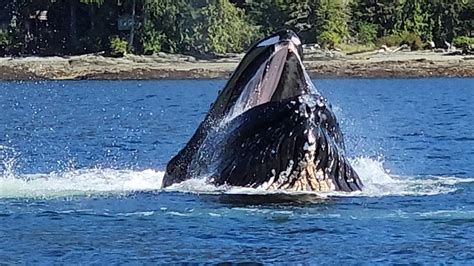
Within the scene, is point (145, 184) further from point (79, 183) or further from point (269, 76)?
point (269, 76)

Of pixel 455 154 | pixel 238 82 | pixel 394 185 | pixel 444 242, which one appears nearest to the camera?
pixel 444 242

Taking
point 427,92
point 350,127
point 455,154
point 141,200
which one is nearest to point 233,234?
point 141,200

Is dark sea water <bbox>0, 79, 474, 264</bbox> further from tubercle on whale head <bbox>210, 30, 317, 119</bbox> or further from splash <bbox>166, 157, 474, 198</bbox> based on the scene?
tubercle on whale head <bbox>210, 30, 317, 119</bbox>

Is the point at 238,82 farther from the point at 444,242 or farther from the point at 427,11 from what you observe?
the point at 427,11

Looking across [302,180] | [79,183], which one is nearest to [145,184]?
[79,183]

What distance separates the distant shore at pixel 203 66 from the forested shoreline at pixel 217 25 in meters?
1.53

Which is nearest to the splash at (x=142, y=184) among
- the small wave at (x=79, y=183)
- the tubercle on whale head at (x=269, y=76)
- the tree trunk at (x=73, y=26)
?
the small wave at (x=79, y=183)

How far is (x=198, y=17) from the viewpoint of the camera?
92.6m

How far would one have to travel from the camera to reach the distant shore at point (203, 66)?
85.4 meters

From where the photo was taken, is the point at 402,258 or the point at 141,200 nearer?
the point at 402,258

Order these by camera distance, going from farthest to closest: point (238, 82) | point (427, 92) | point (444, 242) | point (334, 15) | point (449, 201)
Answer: point (334, 15) → point (427, 92) → point (449, 201) → point (238, 82) → point (444, 242)

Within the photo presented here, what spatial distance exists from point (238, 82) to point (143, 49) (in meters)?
77.5

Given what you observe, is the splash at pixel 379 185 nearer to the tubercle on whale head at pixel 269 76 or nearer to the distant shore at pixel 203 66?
the tubercle on whale head at pixel 269 76

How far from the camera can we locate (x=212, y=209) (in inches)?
681
